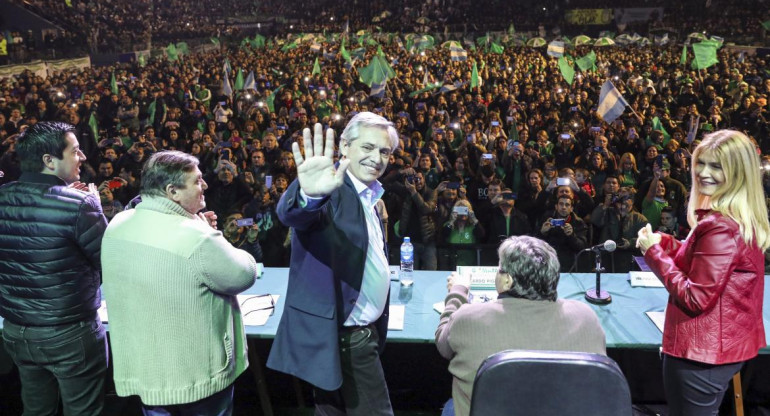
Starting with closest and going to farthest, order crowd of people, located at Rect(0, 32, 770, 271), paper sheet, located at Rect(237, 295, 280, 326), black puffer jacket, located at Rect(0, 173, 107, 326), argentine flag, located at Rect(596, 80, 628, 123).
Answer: black puffer jacket, located at Rect(0, 173, 107, 326), paper sheet, located at Rect(237, 295, 280, 326), crowd of people, located at Rect(0, 32, 770, 271), argentine flag, located at Rect(596, 80, 628, 123)

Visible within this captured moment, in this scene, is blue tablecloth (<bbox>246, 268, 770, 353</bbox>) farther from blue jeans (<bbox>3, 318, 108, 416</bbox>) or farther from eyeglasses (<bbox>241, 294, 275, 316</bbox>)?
blue jeans (<bbox>3, 318, 108, 416</bbox>)

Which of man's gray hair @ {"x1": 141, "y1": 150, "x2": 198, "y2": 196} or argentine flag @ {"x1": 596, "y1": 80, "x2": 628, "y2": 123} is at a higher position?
argentine flag @ {"x1": 596, "y1": 80, "x2": 628, "y2": 123}

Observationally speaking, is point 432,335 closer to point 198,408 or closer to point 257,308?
point 257,308

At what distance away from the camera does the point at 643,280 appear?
3.49m

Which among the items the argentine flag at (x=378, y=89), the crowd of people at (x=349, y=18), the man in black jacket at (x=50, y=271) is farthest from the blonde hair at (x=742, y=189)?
the crowd of people at (x=349, y=18)

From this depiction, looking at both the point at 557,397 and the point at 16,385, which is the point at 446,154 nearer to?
the point at 16,385

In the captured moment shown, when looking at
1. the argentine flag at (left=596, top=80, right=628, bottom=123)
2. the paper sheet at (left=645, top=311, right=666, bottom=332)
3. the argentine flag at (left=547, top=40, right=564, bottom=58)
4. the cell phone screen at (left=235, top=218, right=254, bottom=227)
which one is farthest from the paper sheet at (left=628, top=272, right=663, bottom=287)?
the argentine flag at (left=547, top=40, right=564, bottom=58)

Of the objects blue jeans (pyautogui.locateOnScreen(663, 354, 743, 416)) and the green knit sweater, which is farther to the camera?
blue jeans (pyautogui.locateOnScreen(663, 354, 743, 416))

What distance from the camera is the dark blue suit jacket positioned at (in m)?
2.01

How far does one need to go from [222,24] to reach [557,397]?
37.4m

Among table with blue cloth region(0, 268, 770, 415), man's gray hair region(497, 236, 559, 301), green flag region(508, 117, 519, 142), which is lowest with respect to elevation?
table with blue cloth region(0, 268, 770, 415)

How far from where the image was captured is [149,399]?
2059 mm

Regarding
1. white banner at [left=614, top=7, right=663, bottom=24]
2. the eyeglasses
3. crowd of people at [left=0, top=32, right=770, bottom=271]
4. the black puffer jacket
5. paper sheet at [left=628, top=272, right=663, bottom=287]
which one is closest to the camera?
the black puffer jacket

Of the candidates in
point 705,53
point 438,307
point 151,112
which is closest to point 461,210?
point 438,307
